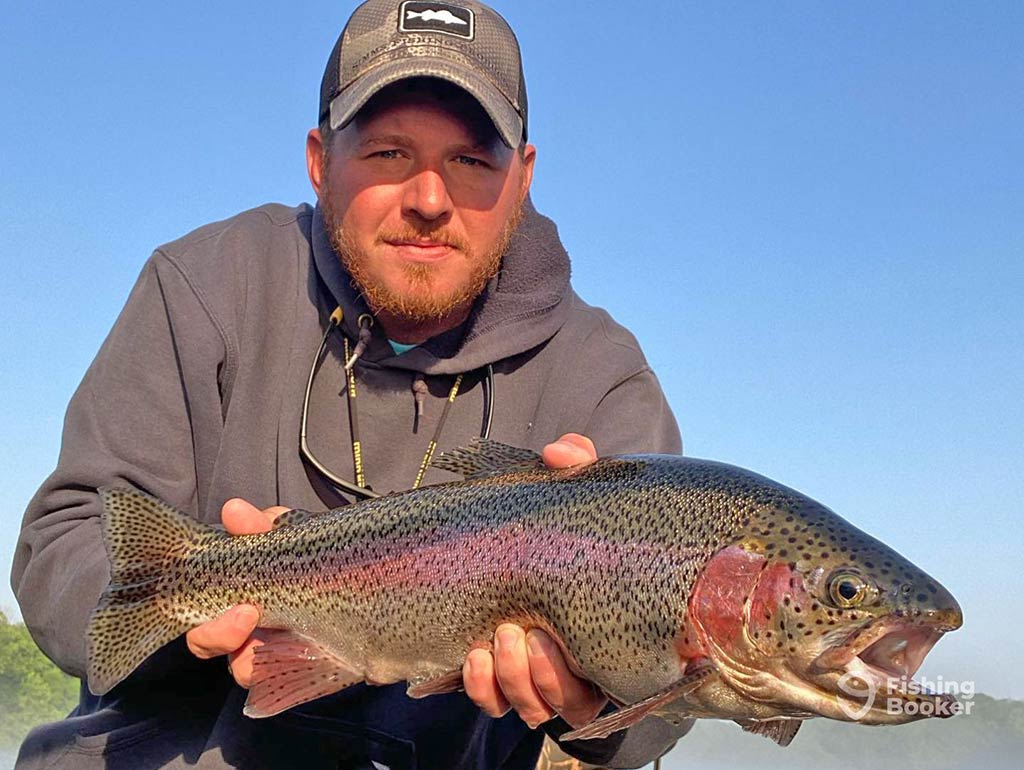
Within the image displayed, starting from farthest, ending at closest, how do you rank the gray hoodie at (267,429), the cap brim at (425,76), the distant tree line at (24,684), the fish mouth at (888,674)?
the distant tree line at (24,684)
the cap brim at (425,76)
the gray hoodie at (267,429)
the fish mouth at (888,674)

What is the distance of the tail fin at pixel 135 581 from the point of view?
4117 millimetres

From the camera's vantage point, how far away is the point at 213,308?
4.95m

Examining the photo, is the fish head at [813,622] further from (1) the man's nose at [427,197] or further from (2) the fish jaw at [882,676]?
(1) the man's nose at [427,197]

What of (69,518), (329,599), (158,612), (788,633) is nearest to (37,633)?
(69,518)

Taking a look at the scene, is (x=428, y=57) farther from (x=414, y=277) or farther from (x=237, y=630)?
(x=237, y=630)

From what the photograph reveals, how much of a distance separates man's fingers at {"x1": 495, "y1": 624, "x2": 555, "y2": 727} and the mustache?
6.80 ft

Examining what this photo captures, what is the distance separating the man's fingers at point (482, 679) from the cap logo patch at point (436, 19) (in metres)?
3.05

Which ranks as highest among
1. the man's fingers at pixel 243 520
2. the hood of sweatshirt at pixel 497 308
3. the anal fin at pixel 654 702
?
the hood of sweatshirt at pixel 497 308

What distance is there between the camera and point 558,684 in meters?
3.71

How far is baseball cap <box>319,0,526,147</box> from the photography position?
199 inches

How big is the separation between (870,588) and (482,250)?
8.88ft

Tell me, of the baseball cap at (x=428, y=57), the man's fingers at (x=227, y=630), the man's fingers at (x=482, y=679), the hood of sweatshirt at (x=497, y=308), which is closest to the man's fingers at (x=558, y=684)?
the man's fingers at (x=482, y=679)

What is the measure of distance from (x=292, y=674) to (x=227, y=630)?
0.97 ft

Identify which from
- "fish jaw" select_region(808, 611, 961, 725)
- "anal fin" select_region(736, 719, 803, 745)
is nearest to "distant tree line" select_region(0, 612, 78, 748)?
"anal fin" select_region(736, 719, 803, 745)
